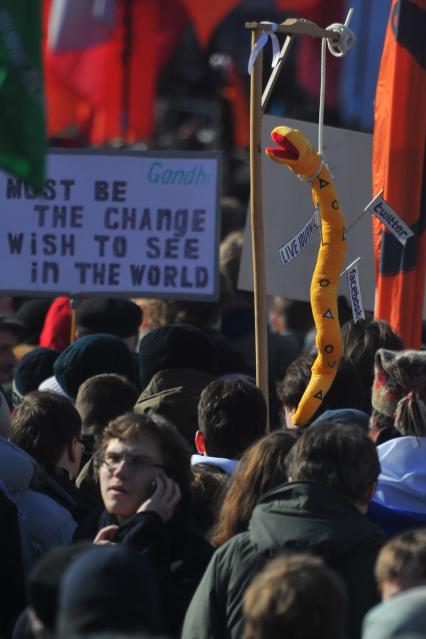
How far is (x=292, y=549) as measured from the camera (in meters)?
2.96

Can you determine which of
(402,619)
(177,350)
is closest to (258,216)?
(177,350)

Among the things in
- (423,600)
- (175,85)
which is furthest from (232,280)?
(175,85)

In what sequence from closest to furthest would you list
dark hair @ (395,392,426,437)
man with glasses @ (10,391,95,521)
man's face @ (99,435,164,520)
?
man's face @ (99,435,164,520) → dark hair @ (395,392,426,437) → man with glasses @ (10,391,95,521)

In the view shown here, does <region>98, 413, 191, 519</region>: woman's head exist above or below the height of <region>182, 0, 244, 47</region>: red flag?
below

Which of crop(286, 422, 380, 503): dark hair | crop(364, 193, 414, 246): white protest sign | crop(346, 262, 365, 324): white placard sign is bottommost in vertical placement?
crop(286, 422, 380, 503): dark hair

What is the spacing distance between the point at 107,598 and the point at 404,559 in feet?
2.51

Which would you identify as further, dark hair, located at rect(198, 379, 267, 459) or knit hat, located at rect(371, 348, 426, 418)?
knit hat, located at rect(371, 348, 426, 418)

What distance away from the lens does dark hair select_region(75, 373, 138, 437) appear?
4551mm

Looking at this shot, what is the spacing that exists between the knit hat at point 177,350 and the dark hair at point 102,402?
51 centimetres

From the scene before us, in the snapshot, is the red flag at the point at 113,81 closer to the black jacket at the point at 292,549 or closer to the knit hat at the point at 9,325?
the knit hat at the point at 9,325

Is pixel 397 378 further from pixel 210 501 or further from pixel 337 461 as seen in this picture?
pixel 337 461

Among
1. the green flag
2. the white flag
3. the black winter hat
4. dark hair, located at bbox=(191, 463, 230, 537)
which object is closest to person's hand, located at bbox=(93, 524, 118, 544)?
dark hair, located at bbox=(191, 463, 230, 537)

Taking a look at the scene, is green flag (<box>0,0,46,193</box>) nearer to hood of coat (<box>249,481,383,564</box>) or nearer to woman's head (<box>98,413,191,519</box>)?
woman's head (<box>98,413,191,519</box>)

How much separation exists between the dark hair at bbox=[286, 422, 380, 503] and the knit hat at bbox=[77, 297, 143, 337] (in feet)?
9.43
